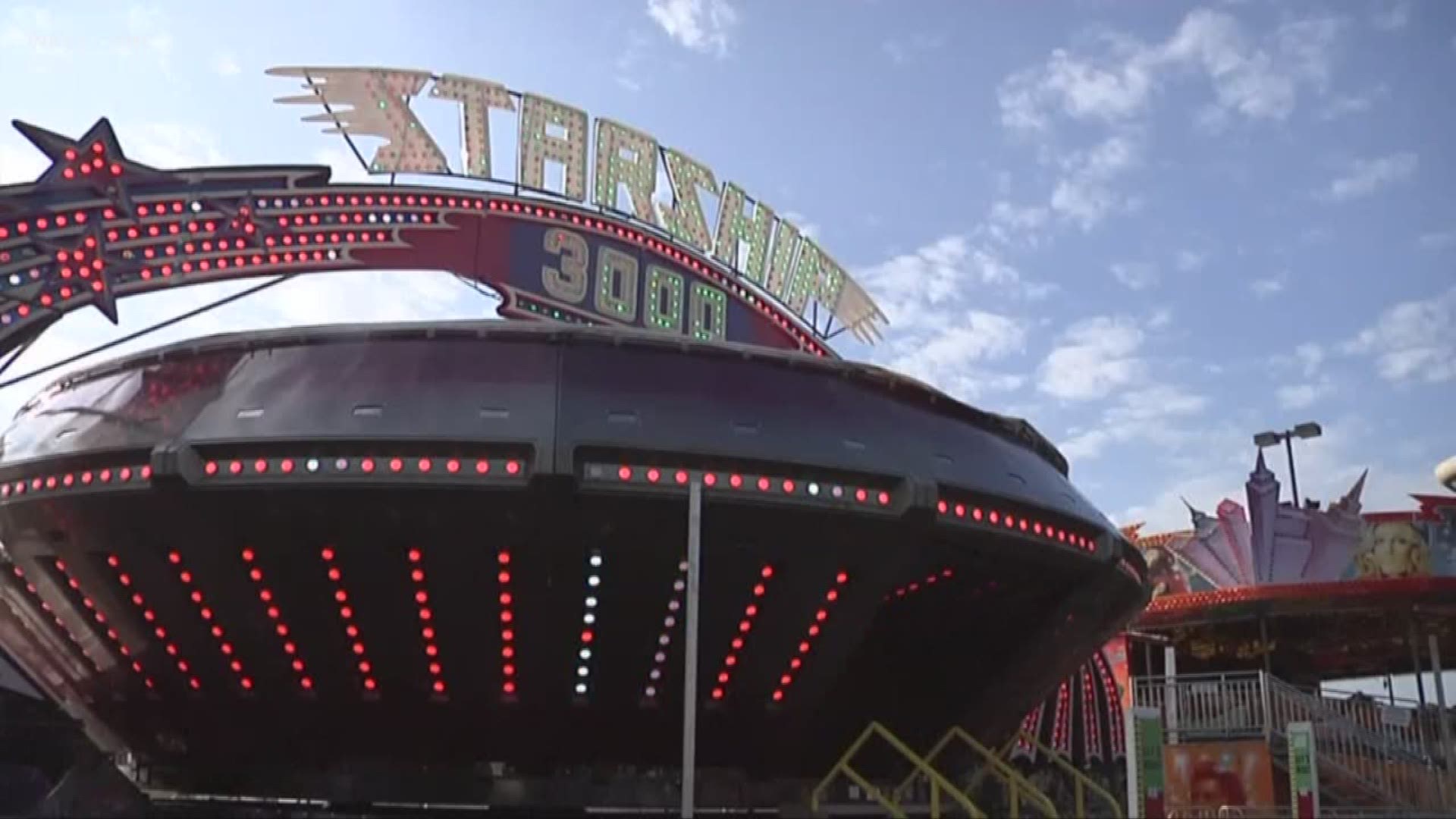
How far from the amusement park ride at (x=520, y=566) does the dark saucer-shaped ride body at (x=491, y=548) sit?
3cm

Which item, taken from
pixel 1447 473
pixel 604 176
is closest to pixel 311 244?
pixel 604 176

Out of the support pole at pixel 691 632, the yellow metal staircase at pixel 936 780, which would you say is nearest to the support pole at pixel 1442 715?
the yellow metal staircase at pixel 936 780

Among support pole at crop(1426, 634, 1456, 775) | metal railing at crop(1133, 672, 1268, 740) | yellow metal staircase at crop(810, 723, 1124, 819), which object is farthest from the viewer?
support pole at crop(1426, 634, 1456, 775)

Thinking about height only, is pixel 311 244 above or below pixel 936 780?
above

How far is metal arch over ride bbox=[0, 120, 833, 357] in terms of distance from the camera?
20.3 meters

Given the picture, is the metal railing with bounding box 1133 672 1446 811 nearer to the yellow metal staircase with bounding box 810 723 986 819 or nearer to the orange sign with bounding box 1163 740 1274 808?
the orange sign with bounding box 1163 740 1274 808

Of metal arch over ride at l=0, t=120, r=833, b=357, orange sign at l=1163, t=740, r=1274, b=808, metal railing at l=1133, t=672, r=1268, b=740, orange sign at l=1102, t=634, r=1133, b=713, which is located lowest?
orange sign at l=1163, t=740, r=1274, b=808

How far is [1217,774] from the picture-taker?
23672 mm

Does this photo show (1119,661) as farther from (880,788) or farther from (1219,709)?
(880,788)

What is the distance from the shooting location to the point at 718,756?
1481cm

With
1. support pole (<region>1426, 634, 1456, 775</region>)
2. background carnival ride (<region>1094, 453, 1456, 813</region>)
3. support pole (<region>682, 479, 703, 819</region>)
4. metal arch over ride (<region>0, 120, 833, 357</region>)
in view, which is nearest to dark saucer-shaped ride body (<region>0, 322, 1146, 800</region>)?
support pole (<region>682, 479, 703, 819</region>)

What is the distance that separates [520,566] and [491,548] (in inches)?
14.3

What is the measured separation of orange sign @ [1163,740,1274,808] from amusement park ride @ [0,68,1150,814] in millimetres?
8238

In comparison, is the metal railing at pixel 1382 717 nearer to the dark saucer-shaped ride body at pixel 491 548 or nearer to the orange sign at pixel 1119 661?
the orange sign at pixel 1119 661
